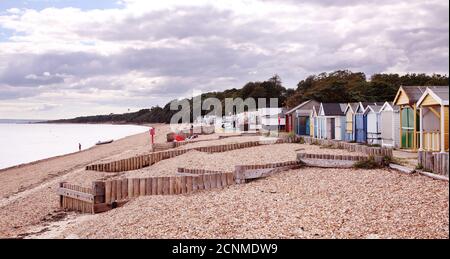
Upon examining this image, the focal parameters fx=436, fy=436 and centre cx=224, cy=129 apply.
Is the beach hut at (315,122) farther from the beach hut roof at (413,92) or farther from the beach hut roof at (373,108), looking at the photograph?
the beach hut roof at (413,92)

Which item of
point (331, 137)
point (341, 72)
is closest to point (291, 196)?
point (331, 137)

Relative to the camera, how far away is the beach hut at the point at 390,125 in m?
23.7

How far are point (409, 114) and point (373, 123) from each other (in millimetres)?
4078

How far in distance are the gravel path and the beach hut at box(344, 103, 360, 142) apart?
15.8m

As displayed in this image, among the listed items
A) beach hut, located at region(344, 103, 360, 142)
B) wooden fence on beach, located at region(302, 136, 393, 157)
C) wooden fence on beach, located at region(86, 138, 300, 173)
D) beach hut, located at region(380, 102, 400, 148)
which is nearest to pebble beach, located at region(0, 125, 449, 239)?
wooden fence on beach, located at region(302, 136, 393, 157)

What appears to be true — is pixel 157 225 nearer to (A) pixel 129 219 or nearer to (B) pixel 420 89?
(A) pixel 129 219

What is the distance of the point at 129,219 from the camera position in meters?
11.2

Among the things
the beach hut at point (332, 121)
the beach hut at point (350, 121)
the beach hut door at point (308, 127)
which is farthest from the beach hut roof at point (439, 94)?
the beach hut door at point (308, 127)

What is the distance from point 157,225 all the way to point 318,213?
12.2 ft

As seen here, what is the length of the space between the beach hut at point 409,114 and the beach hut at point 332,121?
8528mm

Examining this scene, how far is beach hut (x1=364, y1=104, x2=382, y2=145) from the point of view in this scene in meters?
25.6

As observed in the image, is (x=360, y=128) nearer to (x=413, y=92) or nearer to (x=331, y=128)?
(x=331, y=128)

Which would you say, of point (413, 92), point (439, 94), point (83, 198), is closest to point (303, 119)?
point (413, 92)

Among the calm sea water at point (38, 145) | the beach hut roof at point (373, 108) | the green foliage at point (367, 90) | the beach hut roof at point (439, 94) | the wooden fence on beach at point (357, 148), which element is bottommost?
the calm sea water at point (38, 145)
